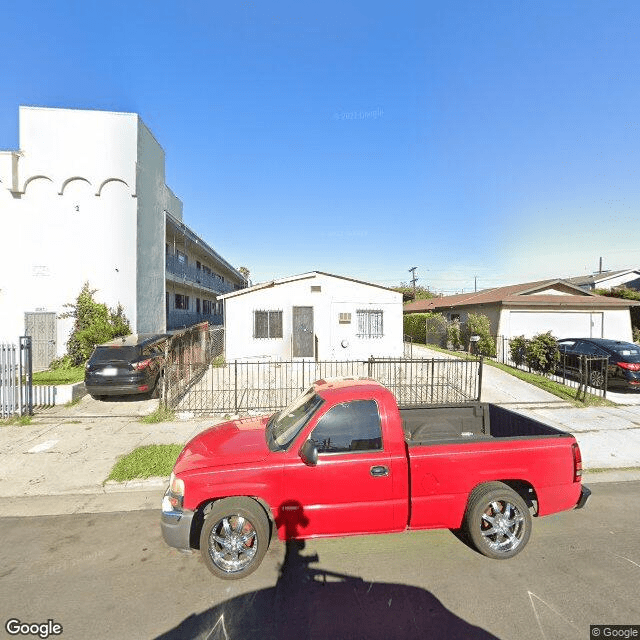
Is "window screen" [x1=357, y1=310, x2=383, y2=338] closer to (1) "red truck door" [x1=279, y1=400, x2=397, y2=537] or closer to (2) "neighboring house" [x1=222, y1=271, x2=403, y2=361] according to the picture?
(2) "neighboring house" [x1=222, y1=271, x2=403, y2=361]

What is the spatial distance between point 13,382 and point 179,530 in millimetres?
7433

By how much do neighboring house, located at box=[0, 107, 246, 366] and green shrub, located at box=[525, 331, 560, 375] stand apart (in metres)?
16.6

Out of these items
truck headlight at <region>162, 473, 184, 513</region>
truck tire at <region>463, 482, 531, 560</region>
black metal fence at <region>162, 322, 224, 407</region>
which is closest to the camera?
truck headlight at <region>162, 473, 184, 513</region>

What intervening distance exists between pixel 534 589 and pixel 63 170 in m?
19.1

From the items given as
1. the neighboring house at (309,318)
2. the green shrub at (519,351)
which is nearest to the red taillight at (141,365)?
the neighboring house at (309,318)

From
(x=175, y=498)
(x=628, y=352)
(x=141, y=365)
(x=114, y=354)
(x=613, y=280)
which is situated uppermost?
(x=613, y=280)

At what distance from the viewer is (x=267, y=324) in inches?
573

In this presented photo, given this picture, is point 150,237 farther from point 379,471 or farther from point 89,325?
point 379,471

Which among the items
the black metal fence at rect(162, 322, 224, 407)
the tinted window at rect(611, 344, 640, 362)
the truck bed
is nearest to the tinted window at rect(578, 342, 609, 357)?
the tinted window at rect(611, 344, 640, 362)

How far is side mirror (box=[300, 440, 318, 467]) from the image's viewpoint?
3.13 m

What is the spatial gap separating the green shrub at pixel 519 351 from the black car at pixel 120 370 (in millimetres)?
13557

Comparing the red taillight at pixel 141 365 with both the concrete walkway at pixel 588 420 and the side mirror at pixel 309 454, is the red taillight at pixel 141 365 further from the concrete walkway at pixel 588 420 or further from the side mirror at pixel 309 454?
the concrete walkway at pixel 588 420

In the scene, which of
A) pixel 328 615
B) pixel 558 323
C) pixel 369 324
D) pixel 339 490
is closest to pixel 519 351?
pixel 369 324

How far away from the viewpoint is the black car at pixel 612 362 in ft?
33.2
